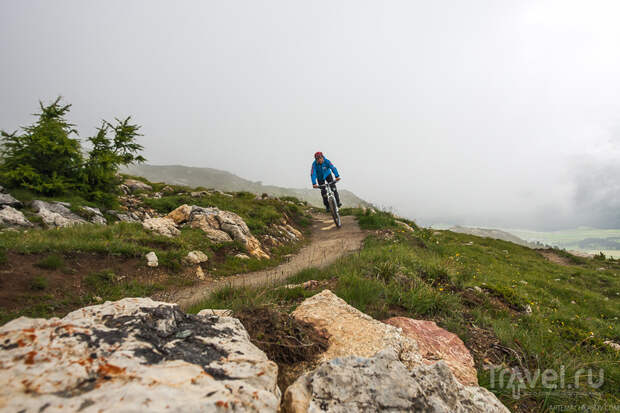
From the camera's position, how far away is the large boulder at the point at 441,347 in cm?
311

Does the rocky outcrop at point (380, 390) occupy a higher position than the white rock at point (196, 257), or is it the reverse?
the rocky outcrop at point (380, 390)

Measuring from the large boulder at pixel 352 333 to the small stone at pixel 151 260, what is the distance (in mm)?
5535

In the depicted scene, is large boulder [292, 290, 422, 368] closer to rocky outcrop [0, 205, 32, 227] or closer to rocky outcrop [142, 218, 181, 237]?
A: rocky outcrop [142, 218, 181, 237]

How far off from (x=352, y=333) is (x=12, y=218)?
37.7 feet

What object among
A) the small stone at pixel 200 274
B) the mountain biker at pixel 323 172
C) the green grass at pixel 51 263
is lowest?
the small stone at pixel 200 274

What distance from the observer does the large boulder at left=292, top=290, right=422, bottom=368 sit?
2926 mm

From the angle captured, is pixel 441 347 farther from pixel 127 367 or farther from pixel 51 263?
pixel 51 263

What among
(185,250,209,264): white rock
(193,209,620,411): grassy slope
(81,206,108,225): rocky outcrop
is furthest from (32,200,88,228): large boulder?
(193,209,620,411): grassy slope

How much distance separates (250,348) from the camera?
239 cm

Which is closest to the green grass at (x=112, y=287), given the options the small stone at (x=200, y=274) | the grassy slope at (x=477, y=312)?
the small stone at (x=200, y=274)

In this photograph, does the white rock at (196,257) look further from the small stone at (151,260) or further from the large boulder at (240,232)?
the large boulder at (240,232)

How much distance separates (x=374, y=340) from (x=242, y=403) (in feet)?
6.25

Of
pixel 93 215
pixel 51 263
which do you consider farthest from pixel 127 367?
pixel 93 215

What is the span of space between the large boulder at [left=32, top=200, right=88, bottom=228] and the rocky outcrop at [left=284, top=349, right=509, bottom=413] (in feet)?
35.4
